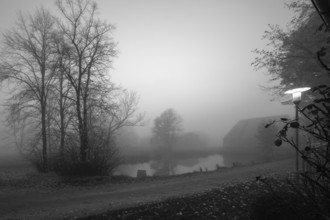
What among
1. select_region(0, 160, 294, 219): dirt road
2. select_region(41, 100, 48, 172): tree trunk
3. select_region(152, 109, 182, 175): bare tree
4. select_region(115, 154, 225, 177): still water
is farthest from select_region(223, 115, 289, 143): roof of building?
select_region(0, 160, 294, 219): dirt road

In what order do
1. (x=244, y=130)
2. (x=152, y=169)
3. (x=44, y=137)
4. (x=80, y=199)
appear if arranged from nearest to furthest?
1. (x=80, y=199)
2. (x=44, y=137)
3. (x=152, y=169)
4. (x=244, y=130)

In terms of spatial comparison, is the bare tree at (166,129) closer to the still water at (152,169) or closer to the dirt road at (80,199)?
the still water at (152,169)

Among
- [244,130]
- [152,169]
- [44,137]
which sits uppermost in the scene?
[44,137]

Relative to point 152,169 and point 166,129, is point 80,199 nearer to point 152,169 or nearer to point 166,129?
point 152,169

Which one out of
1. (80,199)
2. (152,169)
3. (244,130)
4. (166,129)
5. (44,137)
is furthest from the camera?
(244,130)

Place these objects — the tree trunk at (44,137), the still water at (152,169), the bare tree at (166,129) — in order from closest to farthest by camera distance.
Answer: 1. the tree trunk at (44,137)
2. the still water at (152,169)
3. the bare tree at (166,129)

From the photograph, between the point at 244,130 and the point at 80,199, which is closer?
the point at 80,199

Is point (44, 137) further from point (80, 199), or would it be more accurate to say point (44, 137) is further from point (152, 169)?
point (152, 169)

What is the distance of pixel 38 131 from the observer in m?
21.1

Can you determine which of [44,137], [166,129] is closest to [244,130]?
[166,129]

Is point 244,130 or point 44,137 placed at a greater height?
point 44,137

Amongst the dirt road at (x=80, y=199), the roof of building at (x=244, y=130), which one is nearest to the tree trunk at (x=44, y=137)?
the dirt road at (x=80, y=199)

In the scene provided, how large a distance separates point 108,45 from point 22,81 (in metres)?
7.53

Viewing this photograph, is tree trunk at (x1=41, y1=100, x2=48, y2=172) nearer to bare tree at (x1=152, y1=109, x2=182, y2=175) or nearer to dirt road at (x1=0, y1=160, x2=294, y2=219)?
dirt road at (x1=0, y1=160, x2=294, y2=219)
